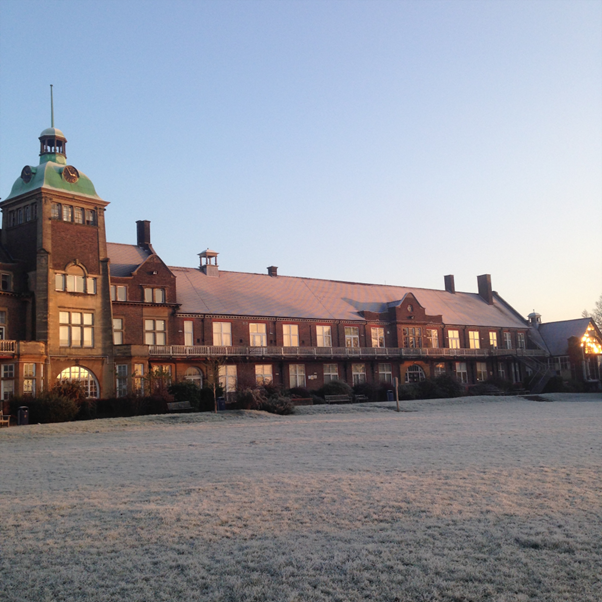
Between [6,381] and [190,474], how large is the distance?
23.3 m

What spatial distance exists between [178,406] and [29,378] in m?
8.00

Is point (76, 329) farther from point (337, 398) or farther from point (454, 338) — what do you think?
point (454, 338)

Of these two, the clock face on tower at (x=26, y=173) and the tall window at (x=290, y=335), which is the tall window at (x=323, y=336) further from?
the clock face on tower at (x=26, y=173)

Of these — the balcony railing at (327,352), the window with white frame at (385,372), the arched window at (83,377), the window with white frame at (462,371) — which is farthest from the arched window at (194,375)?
the window with white frame at (462,371)

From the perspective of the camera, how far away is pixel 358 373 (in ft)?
167

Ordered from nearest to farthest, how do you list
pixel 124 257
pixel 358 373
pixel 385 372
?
pixel 124 257 < pixel 358 373 < pixel 385 372

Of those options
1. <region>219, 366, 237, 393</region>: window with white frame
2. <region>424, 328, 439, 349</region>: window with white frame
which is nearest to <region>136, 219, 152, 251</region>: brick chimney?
→ <region>219, 366, 237, 393</region>: window with white frame

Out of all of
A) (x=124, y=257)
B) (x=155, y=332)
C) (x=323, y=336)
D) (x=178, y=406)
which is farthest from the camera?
(x=323, y=336)

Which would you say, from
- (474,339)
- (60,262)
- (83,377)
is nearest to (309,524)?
(83,377)

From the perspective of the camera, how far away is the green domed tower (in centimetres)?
3606

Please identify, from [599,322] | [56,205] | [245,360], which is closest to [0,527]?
[56,205]

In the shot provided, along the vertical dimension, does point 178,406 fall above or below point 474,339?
below

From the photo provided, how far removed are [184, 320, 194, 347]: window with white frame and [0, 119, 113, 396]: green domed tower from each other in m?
6.27

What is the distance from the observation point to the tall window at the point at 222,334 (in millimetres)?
44781
